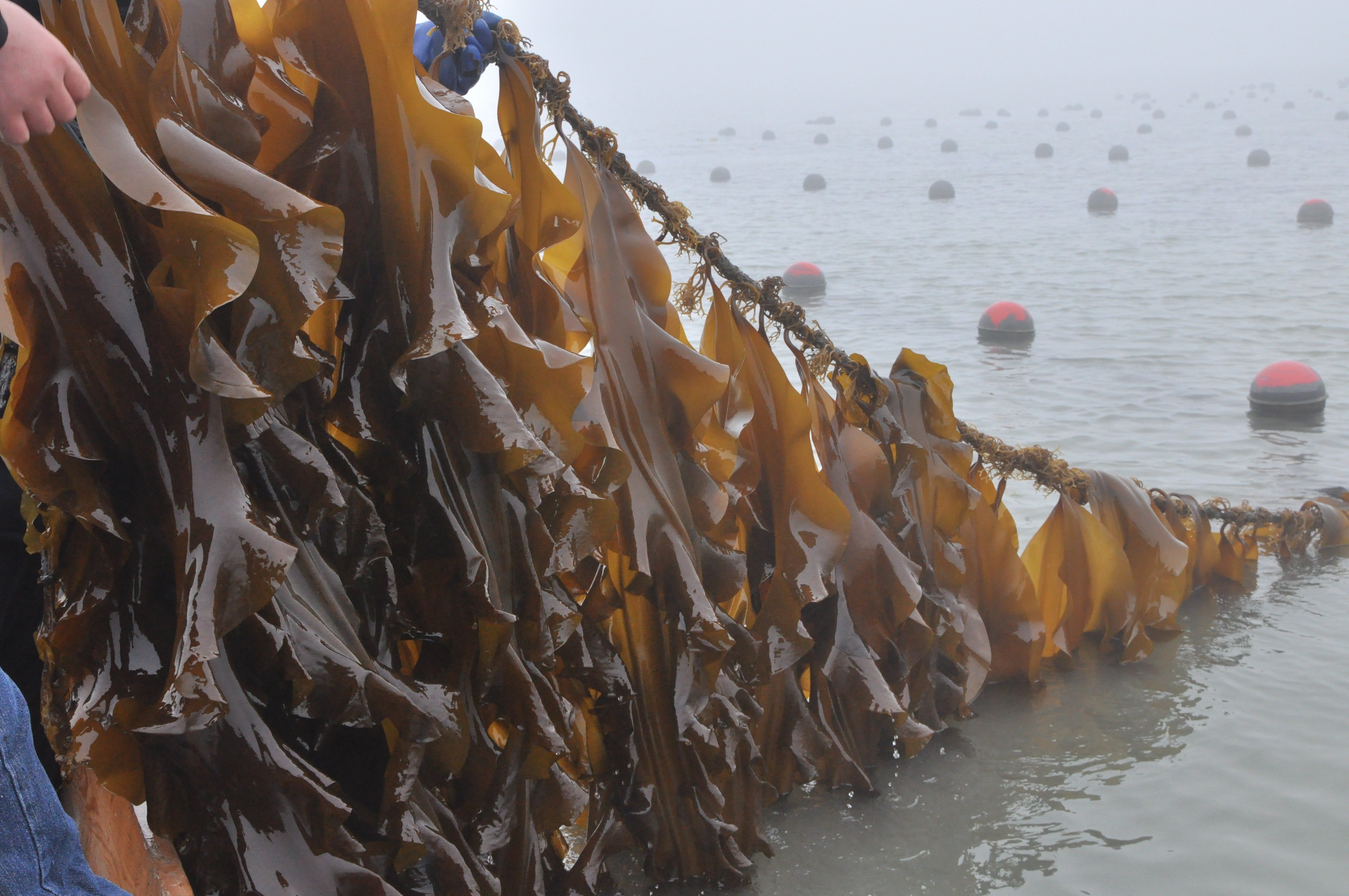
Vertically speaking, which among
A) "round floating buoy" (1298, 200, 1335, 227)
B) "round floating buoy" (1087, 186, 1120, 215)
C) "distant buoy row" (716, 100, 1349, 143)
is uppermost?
"distant buoy row" (716, 100, 1349, 143)

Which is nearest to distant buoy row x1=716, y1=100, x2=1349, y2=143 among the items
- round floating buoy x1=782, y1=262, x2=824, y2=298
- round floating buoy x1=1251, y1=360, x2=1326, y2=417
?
round floating buoy x1=782, y1=262, x2=824, y2=298

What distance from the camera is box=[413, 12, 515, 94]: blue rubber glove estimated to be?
1.54 meters

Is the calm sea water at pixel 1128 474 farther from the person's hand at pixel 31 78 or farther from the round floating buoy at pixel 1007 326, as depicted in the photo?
the person's hand at pixel 31 78

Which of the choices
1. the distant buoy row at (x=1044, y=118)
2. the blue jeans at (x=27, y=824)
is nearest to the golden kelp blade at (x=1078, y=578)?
the blue jeans at (x=27, y=824)

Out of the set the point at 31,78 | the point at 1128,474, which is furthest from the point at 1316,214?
the point at 31,78

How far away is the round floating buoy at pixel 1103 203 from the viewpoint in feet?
46.1

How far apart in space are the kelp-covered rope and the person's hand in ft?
2.02

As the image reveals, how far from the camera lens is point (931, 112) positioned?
148ft

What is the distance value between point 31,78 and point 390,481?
1.86 ft

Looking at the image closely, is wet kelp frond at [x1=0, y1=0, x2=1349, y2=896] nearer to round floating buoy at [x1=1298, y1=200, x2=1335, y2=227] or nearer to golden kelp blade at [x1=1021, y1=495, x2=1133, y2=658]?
golden kelp blade at [x1=1021, y1=495, x2=1133, y2=658]

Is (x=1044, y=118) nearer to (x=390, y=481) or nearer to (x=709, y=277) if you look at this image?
(x=709, y=277)

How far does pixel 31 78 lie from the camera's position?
97cm

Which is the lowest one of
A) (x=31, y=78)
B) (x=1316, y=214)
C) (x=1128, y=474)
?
(x=1128, y=474)

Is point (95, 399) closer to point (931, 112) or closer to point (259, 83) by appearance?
point (259, 83)
